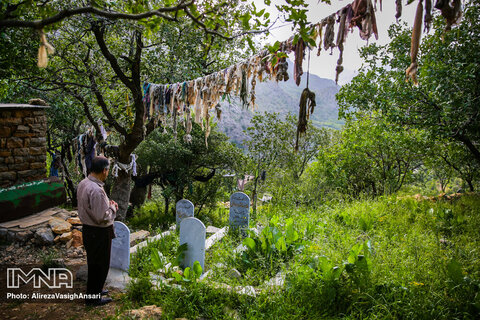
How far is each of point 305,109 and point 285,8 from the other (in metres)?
0.98

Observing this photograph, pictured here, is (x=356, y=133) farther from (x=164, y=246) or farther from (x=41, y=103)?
(x=41, y=103)

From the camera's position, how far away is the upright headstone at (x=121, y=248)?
397 centimetres

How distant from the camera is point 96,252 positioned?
312cm

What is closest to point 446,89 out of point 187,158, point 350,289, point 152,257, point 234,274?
point 350,289

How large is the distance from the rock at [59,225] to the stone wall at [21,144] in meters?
0.97

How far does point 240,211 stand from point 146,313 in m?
3.00

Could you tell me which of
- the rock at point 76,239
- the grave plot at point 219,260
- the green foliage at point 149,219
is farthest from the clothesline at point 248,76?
the green foliage at point 149,219

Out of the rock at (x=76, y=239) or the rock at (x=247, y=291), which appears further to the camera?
the rock at (x=76, y=239)

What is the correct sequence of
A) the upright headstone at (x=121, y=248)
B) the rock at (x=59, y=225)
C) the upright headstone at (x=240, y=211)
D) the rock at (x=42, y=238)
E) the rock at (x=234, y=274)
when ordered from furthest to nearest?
the upright headstone at (x=240, y=211) → the rock at (x=59, y=225) → the rock at (x=42, y=238) → the upright headstone at (x=121, y=248) → the rock at (x=234, y=274)

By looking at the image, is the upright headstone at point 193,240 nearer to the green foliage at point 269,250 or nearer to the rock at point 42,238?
the green foliage at point 269,250

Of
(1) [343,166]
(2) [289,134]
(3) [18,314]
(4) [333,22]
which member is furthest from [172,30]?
(2) [289,134]

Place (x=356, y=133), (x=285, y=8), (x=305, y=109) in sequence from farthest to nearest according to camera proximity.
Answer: (x=356, y=133) < (x=305, y=109) < (x=285, y=8)

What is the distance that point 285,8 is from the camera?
2.54 m

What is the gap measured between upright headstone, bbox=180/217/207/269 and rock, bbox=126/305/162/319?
1195mm
